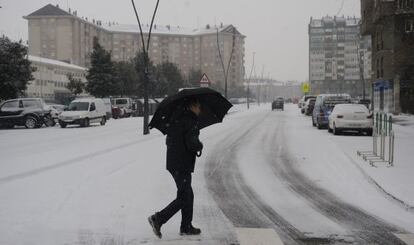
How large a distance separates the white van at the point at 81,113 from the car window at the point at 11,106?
2.50m

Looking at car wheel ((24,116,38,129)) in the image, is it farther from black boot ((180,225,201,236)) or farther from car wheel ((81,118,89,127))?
black boot ((180,225,201,236))

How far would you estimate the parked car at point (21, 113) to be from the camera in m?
29.7

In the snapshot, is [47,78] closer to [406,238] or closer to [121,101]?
[121,101]

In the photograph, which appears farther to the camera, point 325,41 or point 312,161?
point 325,41

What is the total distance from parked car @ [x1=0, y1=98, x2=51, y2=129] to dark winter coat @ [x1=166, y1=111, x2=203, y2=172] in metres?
25.8

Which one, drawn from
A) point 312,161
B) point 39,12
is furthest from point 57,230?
point 39,12

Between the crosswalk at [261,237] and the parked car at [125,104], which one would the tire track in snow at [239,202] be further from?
the parked car at [125,104]

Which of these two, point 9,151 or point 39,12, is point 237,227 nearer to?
point 9,151

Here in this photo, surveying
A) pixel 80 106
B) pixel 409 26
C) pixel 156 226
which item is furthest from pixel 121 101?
pixel 156 226

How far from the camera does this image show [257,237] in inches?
233

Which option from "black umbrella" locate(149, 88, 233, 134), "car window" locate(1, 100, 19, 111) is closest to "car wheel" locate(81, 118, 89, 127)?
"car window" locate(1, 100, 19, 111)

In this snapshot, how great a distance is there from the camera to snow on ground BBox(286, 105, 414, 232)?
773 centimetres

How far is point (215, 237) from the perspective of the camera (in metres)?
5.96

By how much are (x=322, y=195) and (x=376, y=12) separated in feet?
143
